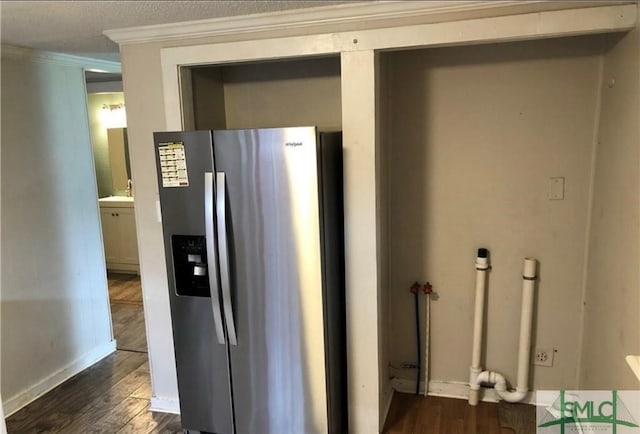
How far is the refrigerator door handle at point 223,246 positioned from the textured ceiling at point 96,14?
728 mm

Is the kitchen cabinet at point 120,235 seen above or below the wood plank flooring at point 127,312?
above

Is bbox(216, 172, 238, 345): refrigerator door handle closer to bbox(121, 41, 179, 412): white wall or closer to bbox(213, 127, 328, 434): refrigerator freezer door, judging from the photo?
bbox(213, 127, 328, 434): refrigerator freezer door

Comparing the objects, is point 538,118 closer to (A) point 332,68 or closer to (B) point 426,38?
(B) point 426,38

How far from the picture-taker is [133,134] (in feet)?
8.78

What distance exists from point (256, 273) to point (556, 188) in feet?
5.38

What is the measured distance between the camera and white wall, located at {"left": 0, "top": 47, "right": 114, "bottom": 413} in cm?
296

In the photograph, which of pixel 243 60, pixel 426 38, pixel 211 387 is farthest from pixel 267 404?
pixel 426 38

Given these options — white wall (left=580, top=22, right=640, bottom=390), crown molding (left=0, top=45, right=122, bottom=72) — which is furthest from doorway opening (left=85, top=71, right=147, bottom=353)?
white wall (left=580, top=22, right=640, bottom=390)

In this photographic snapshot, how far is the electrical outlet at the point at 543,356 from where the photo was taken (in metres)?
2.77

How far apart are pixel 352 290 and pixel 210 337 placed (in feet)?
2.48

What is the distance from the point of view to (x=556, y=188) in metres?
2.60

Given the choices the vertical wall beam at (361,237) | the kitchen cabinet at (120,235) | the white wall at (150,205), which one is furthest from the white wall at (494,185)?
the kitchen cabinet at (120,235)

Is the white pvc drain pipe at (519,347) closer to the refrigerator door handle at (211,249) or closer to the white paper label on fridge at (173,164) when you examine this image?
the refrigerator door handle at (211,249)

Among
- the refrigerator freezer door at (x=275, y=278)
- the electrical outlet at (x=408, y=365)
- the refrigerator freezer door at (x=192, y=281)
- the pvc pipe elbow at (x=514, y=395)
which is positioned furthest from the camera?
the electrical outlet at (x=408, y=365)
